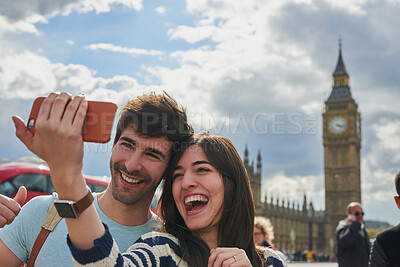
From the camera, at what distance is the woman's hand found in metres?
1.47

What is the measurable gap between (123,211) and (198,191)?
38 cm

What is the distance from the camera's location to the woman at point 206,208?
1794mm

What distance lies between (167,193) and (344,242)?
15.2 ft

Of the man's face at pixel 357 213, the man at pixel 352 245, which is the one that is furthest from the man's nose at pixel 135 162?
the man's face at pixel 357 213

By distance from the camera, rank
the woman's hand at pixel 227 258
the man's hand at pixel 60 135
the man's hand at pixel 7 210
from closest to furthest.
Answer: the man's hand at pixel 60 135
the woman's hand at pixel 227 258
the man's hand at pixel 7 210

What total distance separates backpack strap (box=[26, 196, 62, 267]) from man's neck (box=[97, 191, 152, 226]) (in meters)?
0.26

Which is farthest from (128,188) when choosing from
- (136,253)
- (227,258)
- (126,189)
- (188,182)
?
(227,258)

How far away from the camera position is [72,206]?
123 centimetres

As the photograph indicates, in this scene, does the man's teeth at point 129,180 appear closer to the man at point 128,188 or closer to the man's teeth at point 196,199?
the man at point 128,188

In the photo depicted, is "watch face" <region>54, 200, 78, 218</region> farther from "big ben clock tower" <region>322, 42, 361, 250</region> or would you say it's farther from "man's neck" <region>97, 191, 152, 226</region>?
"big ben clock tower" <region>322, 42, 361, 250</region>

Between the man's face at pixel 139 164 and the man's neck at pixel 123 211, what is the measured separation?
6 cm

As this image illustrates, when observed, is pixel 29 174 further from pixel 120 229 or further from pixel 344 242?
pixel 120 229

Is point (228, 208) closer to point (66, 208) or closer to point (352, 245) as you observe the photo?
point (66, 208)

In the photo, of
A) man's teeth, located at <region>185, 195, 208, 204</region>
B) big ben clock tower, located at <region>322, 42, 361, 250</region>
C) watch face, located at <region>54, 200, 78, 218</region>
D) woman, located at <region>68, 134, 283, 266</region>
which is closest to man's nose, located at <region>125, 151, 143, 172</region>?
woman, located at <region>68, 134, 283, 266</region>
